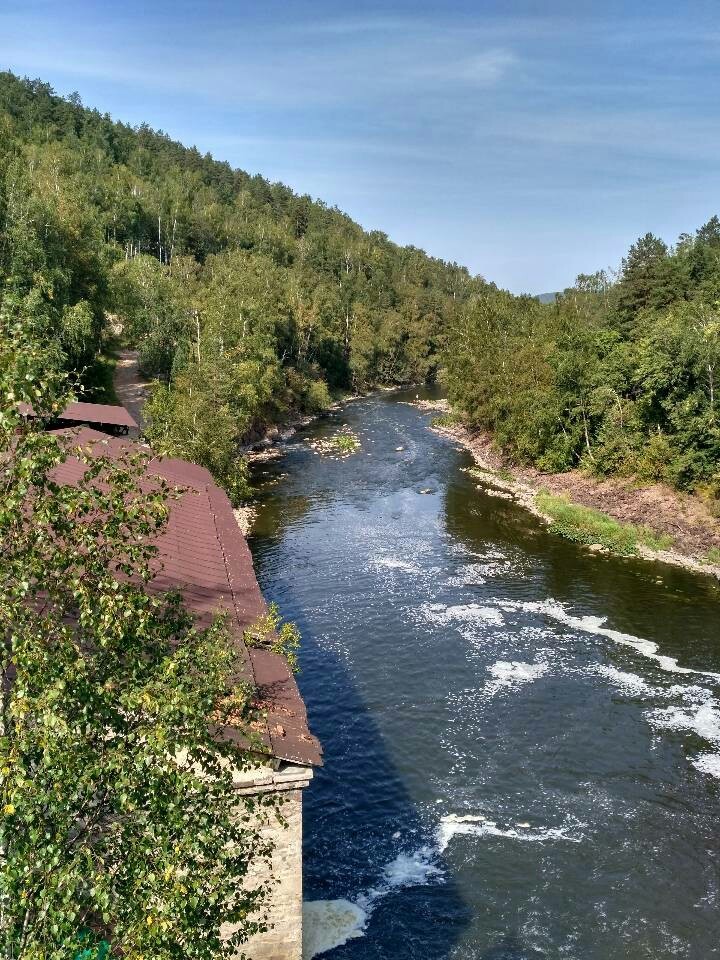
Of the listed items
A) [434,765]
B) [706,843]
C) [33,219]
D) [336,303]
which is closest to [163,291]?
[33,219]

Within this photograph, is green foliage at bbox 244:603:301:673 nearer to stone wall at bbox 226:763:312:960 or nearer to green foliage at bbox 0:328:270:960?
stone wall at bbox 226:763:312:960

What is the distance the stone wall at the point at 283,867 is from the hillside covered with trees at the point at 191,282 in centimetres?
634

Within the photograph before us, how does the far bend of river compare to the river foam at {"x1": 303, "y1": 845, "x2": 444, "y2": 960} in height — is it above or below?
above

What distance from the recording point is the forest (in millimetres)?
49438

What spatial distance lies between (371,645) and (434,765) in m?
8.43

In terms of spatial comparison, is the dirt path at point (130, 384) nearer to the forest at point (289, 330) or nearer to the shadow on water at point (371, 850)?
the forest at point (289, 330)

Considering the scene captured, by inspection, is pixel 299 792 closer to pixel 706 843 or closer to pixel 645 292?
pixel 706 843

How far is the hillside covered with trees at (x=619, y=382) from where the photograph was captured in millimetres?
48781

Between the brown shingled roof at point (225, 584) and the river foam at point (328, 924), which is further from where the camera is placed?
the river foam at point (328, 924)

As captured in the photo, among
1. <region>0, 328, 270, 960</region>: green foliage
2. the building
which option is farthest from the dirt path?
<region>0, 328, 270, 960</region>: green foliage

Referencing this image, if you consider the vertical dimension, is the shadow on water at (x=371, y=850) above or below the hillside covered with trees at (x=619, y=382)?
below

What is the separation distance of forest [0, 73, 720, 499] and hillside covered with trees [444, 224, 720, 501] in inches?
6.3

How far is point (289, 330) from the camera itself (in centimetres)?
9131

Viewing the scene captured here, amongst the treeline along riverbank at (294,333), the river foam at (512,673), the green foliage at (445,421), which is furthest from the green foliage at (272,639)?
the green foliage at (445,421)
